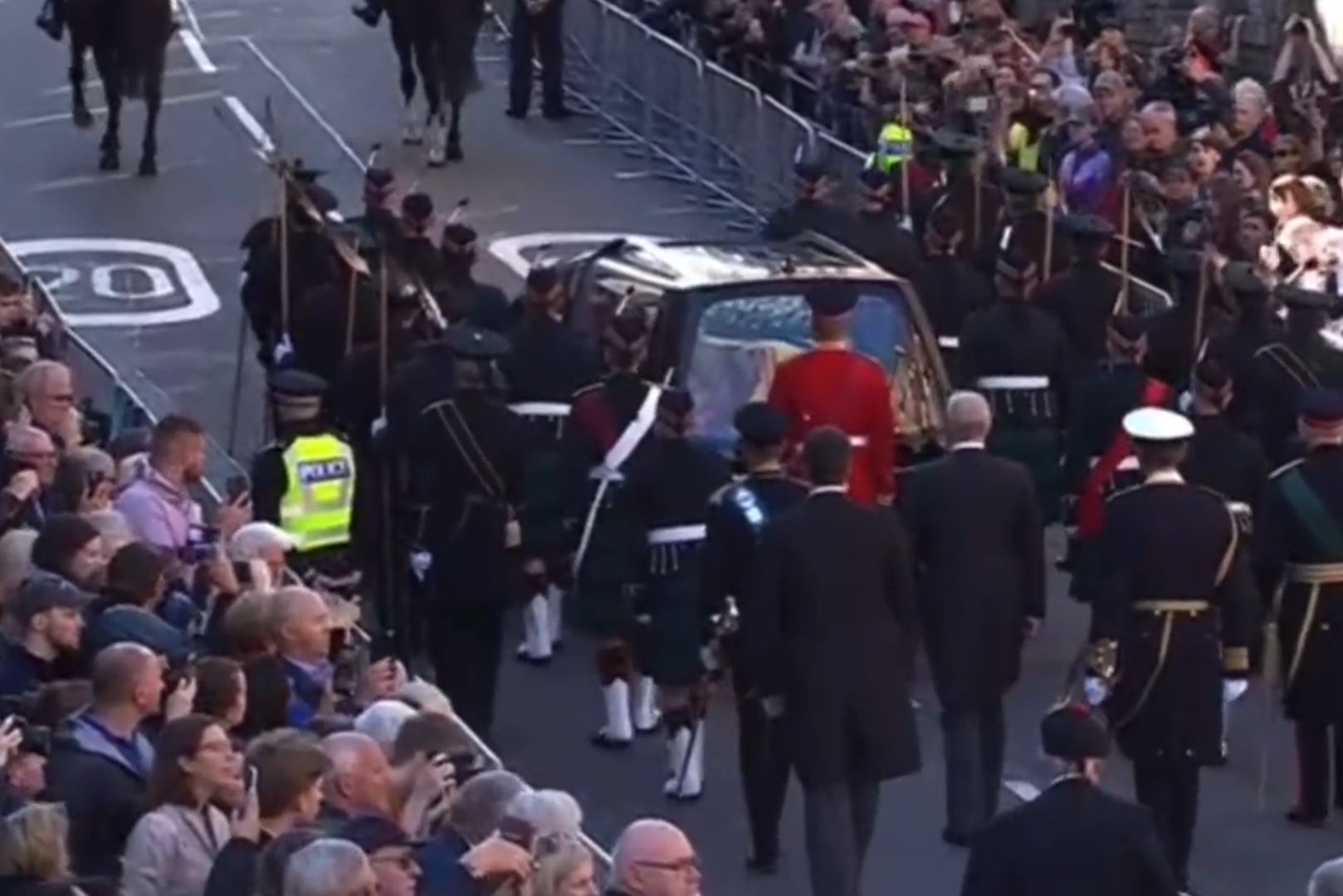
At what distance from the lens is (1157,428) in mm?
13844

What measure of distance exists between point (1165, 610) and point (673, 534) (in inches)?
84.0

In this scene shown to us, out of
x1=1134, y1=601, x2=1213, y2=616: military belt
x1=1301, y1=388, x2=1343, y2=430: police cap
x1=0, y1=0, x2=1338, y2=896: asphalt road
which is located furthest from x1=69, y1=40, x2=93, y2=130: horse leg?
x1=1134, y1=601, x2=1213, y2=616: military belt

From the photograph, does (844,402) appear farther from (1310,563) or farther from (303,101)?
(303,101)

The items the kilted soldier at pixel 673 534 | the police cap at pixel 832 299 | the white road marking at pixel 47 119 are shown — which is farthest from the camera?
the white road marking at pixel 47 119

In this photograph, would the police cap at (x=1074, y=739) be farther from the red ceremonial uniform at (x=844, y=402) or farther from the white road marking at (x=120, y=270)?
the white road marking at (x=120, y=270)

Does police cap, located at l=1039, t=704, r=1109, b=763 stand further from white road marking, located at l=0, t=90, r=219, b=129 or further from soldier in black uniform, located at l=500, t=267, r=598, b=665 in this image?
white road marking, located at l=0, t=90, r=219, b=129

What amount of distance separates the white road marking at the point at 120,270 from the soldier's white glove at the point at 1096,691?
10813 millimetres

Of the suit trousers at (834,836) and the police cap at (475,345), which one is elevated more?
the police cap at (475,345)

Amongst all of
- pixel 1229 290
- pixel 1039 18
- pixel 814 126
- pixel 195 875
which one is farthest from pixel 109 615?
pixel 1039 18

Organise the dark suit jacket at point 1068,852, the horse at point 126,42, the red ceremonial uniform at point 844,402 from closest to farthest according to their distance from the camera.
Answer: the dark suit jacket at point 1068,852 → the red ceremonial uniform at point 844,402 → the horse at point 126,42

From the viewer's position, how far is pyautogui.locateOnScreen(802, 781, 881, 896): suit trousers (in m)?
13.3

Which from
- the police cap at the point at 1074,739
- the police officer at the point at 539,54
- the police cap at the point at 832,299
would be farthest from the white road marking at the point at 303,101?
the police cap at the point at 1074,739

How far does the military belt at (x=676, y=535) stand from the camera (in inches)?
592

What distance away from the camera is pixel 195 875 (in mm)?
10047
